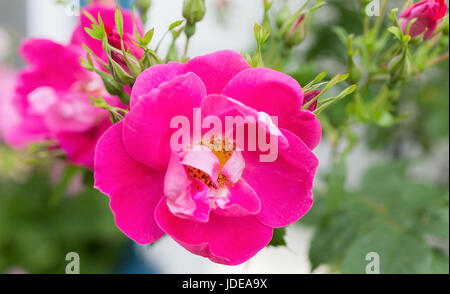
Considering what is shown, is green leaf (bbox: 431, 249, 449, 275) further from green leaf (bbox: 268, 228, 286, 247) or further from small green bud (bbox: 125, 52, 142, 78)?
small green bud (bbox: 125, 52, 142, 78)

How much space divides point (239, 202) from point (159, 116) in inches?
2.2

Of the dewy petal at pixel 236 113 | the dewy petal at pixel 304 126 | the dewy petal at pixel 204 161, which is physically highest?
the dewy petal at pixel 236 113

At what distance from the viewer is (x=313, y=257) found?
32 cm

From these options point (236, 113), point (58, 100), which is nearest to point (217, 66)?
point (236, 113)

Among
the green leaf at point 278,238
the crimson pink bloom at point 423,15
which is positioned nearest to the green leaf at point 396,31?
the crimson pink bloom at point 423,15

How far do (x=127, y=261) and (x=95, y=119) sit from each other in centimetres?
65

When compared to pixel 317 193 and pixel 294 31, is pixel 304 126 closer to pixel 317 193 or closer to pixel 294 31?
→ pixel 294 31

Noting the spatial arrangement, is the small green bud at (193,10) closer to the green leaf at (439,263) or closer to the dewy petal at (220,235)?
the dewy petal at (220,235)

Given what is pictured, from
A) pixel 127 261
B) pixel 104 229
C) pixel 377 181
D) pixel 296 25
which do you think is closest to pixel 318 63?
pixel 377 181

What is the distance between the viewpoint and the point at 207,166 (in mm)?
194

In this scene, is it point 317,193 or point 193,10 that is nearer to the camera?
point 193,10

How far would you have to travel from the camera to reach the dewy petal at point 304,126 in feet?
0.65

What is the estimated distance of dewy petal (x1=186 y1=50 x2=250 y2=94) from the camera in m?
0.20

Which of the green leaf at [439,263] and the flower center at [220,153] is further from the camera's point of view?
the green leaf at [439,263]
